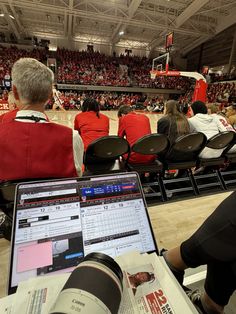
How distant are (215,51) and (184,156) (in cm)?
1541

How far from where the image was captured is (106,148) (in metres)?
1.93

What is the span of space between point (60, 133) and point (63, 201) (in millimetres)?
427

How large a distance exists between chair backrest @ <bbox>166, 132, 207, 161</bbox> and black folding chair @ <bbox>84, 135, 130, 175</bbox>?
500mm

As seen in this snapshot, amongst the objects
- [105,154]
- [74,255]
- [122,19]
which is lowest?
[105,154]

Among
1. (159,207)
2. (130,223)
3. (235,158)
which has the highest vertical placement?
(130,223)

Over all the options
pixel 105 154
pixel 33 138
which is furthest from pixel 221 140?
pixel 33 138

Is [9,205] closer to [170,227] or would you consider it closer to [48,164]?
[48,164]

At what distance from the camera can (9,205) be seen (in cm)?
124

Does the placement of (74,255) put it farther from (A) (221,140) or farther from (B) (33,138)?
(A) (221,140)

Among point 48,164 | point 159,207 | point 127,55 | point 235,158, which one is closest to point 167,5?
point 127,55

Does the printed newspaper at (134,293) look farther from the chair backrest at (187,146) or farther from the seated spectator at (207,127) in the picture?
the seated spectator at (207,127)

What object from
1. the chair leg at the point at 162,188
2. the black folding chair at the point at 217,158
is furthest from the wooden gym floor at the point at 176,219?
the black folding chair at the point at 217,158

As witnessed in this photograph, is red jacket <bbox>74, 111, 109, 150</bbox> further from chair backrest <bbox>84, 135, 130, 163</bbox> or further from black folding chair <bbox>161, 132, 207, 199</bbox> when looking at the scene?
black folding chair <bbox>161, 132, 207, 199</bbox>

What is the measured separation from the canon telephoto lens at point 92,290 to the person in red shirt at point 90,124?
2035 millimetres
